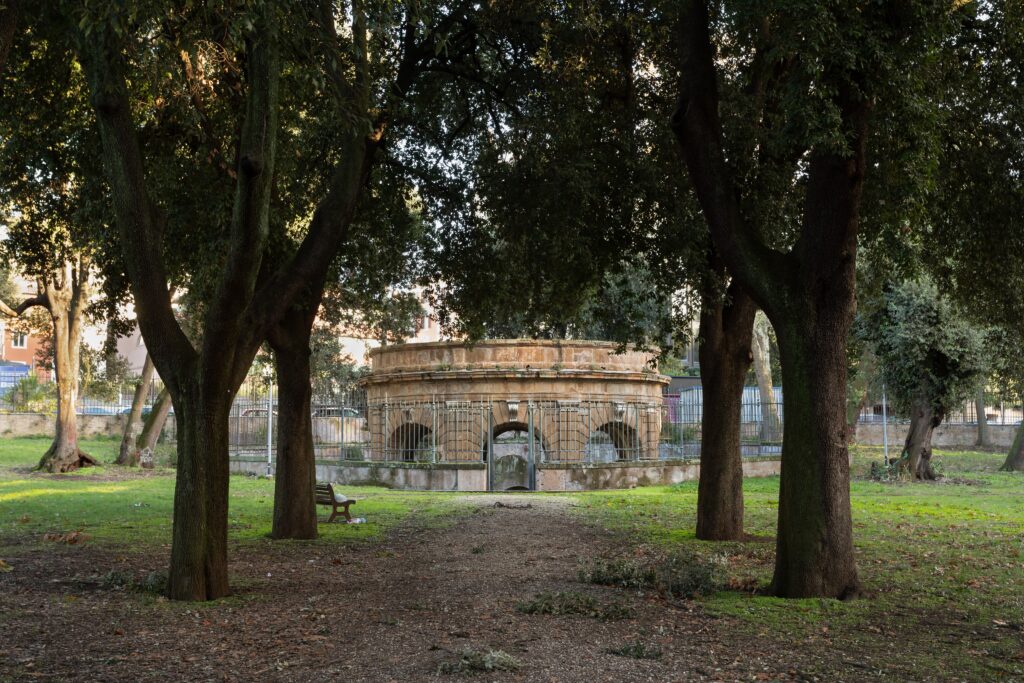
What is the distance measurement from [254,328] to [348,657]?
365cm

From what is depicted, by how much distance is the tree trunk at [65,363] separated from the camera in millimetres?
25438

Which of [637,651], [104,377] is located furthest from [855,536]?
[104,377]

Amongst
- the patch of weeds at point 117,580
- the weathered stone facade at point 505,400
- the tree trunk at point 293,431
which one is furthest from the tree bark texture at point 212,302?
the weathered stone facade at point 505,400

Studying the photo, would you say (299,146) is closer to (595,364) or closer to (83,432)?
(595,364)

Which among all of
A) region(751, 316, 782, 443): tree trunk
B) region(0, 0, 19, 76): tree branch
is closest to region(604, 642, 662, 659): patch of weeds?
region(0, 0, 19, 76): tree branch

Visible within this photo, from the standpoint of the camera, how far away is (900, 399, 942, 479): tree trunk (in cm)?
2548

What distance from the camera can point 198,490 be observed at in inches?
340

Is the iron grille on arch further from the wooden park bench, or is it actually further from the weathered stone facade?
the wooden park bench

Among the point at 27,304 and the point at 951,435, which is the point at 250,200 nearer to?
the point at 27,304

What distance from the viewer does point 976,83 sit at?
10.9 metres

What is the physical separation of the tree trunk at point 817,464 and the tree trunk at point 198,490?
5.33 m

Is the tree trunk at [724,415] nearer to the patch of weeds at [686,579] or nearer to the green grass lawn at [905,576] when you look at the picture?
the green grass lawn at [905,576]

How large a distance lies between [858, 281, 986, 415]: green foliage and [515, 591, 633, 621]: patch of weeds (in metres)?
18.5

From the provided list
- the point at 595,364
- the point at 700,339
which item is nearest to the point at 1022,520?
the point at 700,339
